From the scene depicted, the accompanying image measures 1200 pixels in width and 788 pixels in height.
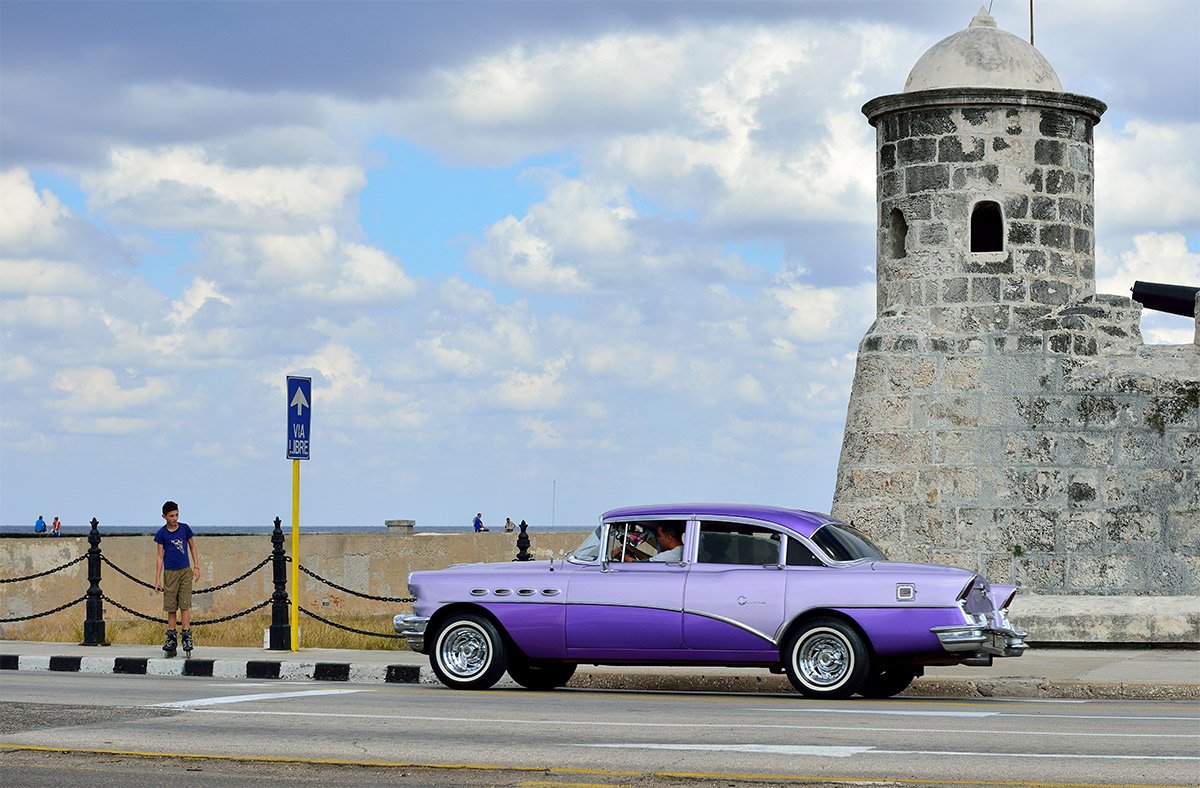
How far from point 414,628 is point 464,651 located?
0.43 metres

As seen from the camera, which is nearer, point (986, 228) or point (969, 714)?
point (969, 714)

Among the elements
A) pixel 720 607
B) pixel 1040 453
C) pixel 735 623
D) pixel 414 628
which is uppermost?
pixel 1040 453

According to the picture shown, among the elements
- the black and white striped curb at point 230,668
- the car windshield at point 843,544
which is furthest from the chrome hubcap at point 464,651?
the car windshield at point 843,544

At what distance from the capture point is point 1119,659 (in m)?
16.1

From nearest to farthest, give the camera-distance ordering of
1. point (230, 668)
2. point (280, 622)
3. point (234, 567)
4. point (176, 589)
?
point (230, 668), point (176, 589), point (280, 622), point (234, 567)

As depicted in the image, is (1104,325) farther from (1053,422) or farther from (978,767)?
(978,767)

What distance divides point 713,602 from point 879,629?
48.8 inches

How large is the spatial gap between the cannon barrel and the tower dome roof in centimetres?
403

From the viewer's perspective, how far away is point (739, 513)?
1385 cm

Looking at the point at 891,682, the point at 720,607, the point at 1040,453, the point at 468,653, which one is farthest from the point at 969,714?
the point at 1040,453

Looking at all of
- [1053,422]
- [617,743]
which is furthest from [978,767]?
[1053,422]

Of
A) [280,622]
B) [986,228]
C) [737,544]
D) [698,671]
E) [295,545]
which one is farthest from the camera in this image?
[986,228]

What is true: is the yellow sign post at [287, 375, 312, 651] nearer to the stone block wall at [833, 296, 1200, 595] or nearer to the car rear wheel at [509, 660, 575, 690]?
the car rear wheel at [509, 660, 575, 690]

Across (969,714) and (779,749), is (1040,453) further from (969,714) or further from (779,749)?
(779,749)
